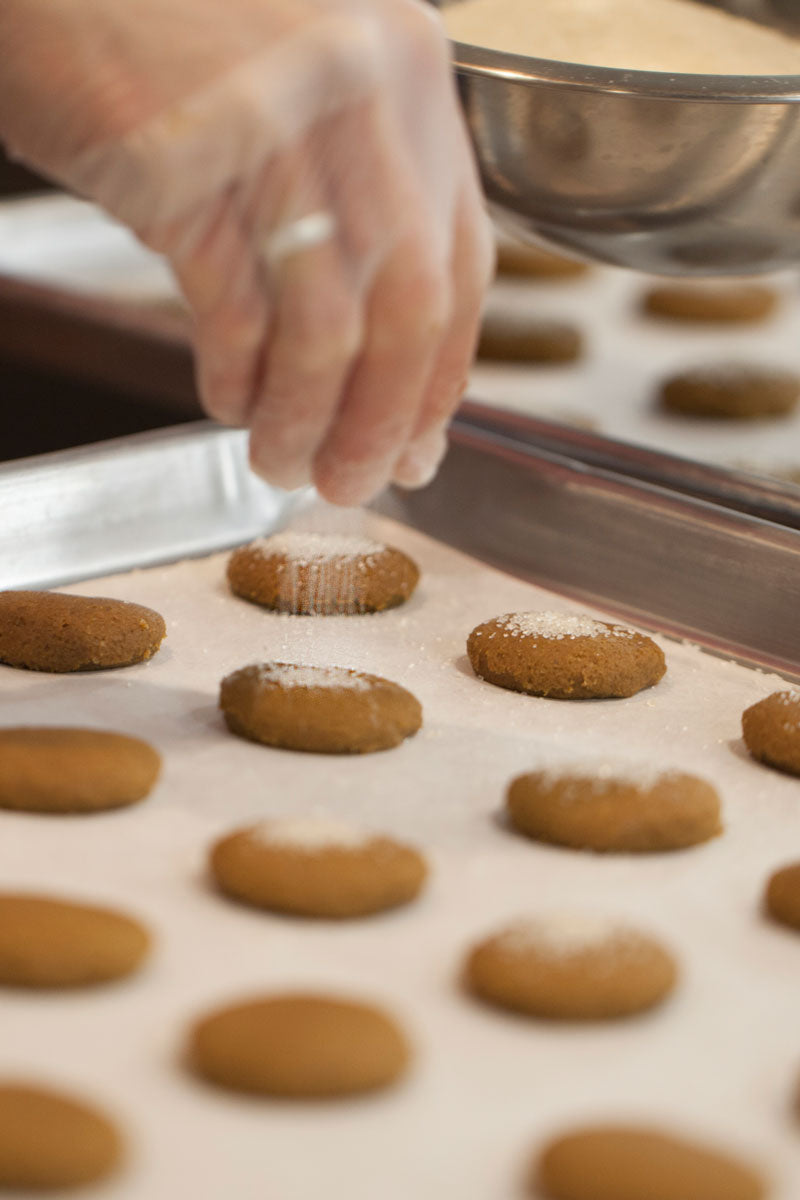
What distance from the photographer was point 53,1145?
2.16ft

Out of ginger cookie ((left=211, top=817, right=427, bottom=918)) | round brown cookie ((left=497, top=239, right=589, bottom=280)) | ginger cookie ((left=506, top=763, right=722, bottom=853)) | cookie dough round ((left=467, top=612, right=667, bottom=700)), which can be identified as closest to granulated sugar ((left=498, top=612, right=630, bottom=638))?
cookie dough round ((left=467, top=612, right=667, bottom=700))

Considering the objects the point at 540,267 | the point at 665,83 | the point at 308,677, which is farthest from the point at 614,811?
the point at 540,267

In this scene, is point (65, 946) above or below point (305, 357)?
below

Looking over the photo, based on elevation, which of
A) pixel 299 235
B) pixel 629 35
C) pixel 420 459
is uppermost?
pixel 629 35

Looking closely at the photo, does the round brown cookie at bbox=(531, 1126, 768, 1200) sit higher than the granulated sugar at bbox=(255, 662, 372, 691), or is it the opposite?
the round brown cookie at bbox=(531, 1126, 768, 1200)

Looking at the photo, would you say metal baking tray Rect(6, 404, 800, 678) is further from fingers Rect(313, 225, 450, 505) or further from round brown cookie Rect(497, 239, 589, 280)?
round brown cookie Rect(497, 239, 589, 280)

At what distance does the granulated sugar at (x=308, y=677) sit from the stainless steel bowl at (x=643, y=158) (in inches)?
19.7

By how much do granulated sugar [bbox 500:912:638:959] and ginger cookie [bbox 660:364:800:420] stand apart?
49.9 inches

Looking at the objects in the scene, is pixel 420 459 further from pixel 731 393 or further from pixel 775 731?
pixel 731 393

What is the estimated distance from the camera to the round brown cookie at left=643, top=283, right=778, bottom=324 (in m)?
2.48

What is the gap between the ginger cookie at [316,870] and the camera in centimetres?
87

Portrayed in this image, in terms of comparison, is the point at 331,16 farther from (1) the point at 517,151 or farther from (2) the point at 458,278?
(1) the point at 517,151

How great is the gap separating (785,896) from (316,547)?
602mm

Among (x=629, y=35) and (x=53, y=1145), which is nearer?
(x=53, y=1145)
